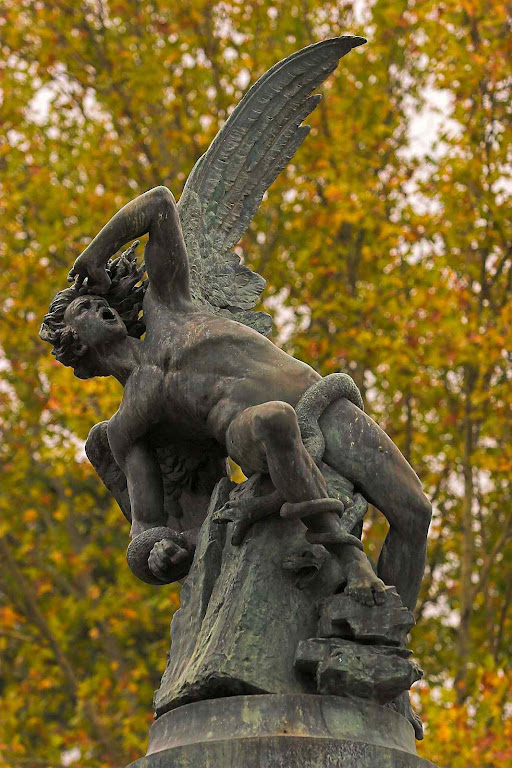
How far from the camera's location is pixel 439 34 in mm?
9906

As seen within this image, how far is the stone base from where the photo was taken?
3336 millimetres

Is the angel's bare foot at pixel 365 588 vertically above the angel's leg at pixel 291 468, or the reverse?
the angel's leg at pixel 291 468

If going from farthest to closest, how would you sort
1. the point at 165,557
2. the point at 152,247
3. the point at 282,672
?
1. the point at 152,247
2. the point at 165,557
3. the point at 282,672

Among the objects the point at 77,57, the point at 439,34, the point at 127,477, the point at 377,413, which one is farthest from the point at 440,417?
the point at 127,477

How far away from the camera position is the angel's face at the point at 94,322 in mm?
4246

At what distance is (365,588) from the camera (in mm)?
3594

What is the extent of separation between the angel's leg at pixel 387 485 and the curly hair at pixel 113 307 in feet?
2.88

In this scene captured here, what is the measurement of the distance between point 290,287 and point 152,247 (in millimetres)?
6905

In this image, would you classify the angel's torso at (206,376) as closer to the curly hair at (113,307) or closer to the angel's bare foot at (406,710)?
the curly hair at (113,307)

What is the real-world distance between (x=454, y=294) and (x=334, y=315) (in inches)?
50.7

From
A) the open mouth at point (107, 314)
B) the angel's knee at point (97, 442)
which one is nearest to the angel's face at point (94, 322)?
the open mouth at point (107, 314)

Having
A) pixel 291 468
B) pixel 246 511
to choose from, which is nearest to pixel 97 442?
pixel 246 511

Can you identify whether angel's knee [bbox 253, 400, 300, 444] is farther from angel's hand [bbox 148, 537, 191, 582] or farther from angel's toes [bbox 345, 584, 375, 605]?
angel's hand [bbox 148, 537, 191, 582]

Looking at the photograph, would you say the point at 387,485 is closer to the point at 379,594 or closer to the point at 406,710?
the point at 379,594
